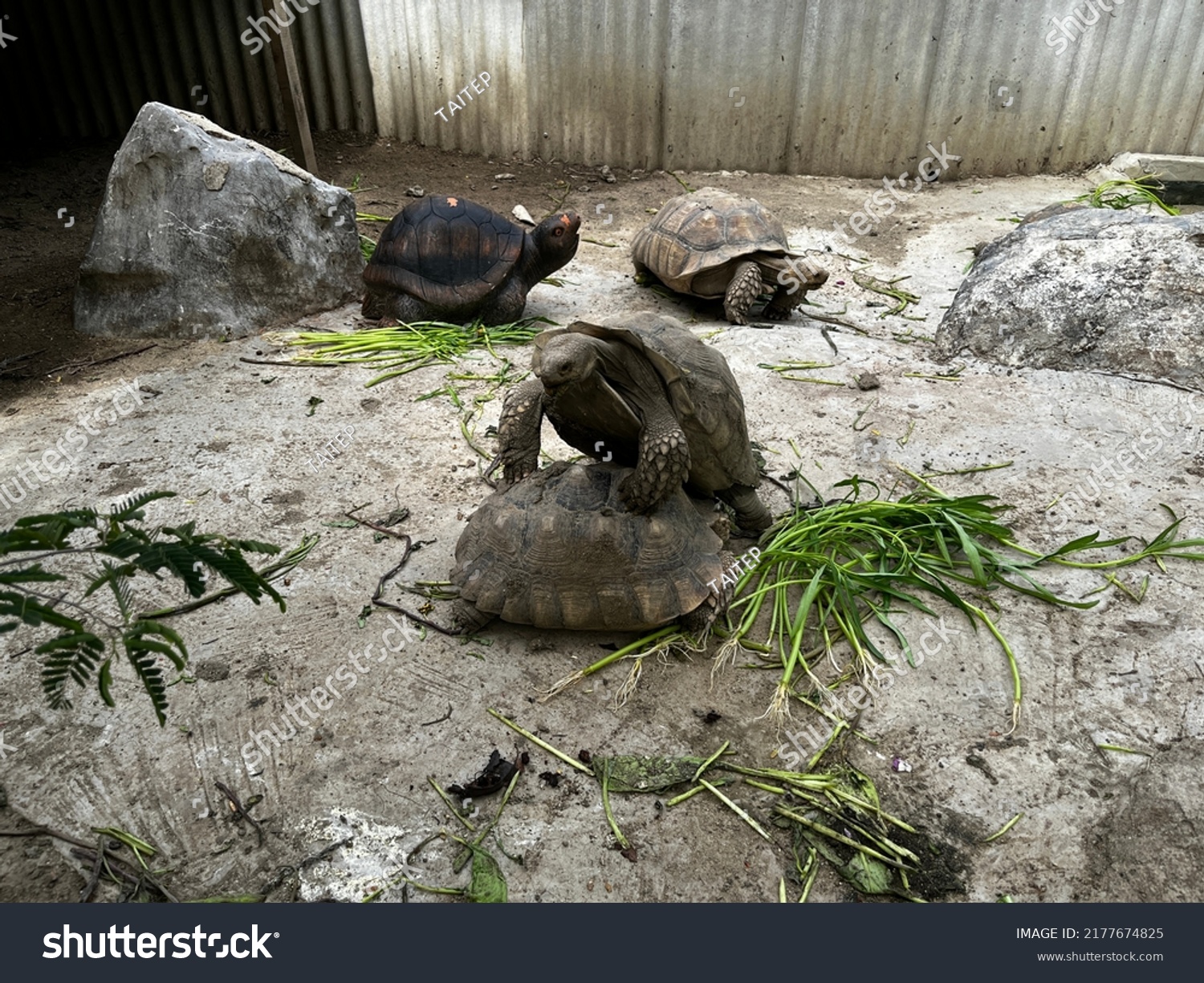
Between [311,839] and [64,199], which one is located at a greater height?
[64,199]

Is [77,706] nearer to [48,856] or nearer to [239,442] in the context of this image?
[48,856]

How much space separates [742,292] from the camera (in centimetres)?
643

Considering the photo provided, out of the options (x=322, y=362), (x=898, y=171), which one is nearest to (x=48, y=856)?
(x=322, y=362)

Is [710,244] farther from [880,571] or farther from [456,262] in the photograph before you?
[880,571]

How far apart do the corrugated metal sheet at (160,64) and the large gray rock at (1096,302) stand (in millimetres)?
7521

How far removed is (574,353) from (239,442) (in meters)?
2.66

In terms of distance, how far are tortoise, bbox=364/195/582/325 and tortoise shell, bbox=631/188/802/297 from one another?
805 millimetres

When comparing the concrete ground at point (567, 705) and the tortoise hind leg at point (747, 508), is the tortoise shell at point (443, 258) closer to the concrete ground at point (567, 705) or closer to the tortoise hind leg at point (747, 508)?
the concrete ground at point (567, 705)

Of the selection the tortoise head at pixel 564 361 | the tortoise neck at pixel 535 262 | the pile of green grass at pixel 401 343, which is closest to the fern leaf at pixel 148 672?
the tortoise head at pixel 564 361

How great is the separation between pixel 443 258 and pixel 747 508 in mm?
3560

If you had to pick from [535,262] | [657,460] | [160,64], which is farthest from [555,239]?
[160,64]

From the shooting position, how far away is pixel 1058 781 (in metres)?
2.69

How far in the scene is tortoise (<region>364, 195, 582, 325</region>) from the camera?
6227 mm

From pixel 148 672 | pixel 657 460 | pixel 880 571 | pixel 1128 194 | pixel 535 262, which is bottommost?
pixel 880 571
